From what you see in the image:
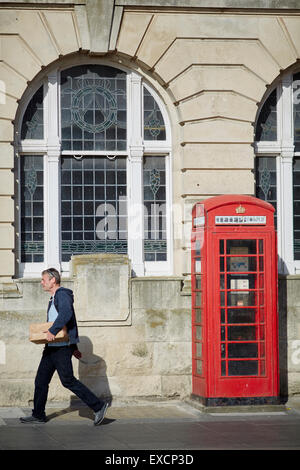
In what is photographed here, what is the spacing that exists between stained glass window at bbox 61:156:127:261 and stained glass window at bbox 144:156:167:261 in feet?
1.15

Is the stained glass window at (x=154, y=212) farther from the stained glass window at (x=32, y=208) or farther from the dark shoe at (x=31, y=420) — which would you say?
the dark shoe at (x=31, y=420)

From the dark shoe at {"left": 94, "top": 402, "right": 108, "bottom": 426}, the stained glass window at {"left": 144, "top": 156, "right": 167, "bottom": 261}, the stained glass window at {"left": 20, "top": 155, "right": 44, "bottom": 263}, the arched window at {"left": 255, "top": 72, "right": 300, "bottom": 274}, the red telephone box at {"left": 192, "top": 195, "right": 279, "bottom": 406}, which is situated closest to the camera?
the dark shoe at {"left": 94, "top": 402, "right": 108, "bottom": 426}

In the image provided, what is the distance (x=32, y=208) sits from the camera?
1478cm

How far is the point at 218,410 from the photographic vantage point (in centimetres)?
1340

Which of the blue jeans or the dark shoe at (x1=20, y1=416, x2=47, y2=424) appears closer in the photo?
the blue jeans

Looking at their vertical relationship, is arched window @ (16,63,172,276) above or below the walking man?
above

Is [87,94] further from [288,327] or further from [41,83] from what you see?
[288,327]

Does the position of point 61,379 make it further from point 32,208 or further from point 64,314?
point 32,208

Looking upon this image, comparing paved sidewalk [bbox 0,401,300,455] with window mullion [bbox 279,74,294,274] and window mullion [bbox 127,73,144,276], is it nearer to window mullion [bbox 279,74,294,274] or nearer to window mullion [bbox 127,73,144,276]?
window mullion [bbox 127,73,144,276]

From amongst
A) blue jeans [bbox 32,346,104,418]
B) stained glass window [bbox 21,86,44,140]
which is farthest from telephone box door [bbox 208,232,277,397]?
stained glass window [bbox 21,86,44,140]

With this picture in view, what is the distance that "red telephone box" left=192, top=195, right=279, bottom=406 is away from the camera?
531 inches

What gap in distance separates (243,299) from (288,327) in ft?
4.84

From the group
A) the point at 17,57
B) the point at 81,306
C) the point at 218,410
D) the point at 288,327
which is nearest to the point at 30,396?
the point at 81,306

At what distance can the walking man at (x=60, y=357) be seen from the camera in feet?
40.6
